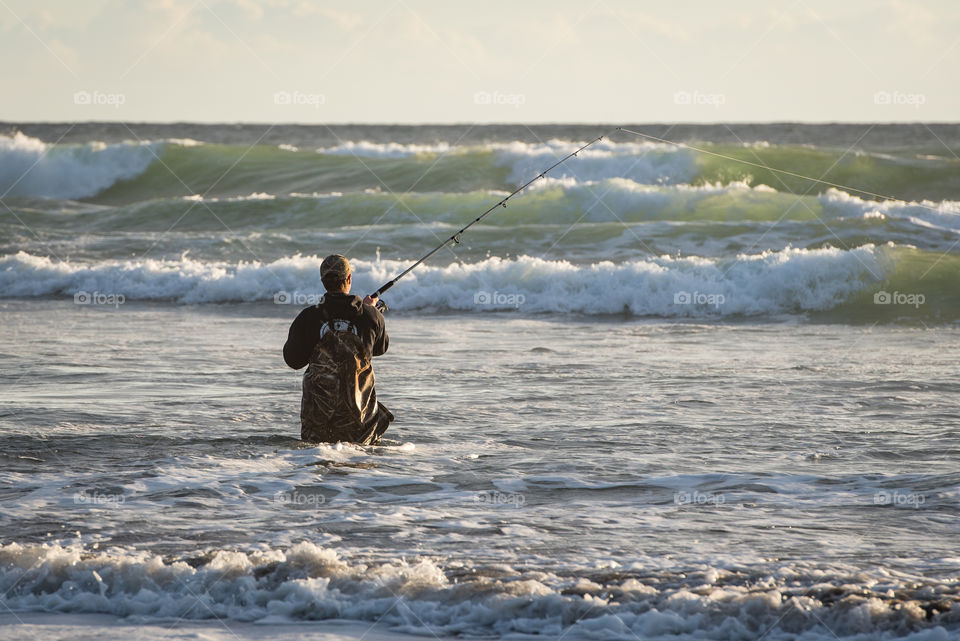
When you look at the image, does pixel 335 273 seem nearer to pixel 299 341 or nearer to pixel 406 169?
pixel 299 341

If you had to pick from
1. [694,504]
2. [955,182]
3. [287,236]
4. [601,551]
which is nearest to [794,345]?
[694,504]

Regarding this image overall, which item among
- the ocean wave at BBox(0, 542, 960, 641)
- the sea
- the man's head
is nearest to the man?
the man's head

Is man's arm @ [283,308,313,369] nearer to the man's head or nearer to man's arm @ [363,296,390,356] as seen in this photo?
the man's head

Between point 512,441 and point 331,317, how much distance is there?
4.82 ft

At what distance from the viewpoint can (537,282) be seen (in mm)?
15453

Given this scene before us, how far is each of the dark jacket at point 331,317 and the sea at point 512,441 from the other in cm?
65

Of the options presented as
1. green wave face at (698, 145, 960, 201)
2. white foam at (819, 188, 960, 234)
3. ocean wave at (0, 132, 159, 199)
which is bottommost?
white foam at (819, 188, 960, 234)

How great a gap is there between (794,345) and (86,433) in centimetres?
715

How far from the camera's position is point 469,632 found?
400 centimetres

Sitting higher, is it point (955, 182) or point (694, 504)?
point (955, 182)

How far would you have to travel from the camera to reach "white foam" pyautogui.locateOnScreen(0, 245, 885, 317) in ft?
47.3

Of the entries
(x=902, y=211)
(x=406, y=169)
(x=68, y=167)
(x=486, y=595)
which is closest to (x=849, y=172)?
(x=902, y=211)

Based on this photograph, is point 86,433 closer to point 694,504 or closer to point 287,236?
point 694,504

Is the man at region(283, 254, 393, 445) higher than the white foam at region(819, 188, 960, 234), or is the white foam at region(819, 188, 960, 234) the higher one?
the white foam at region(819, 188, 960, 234)
